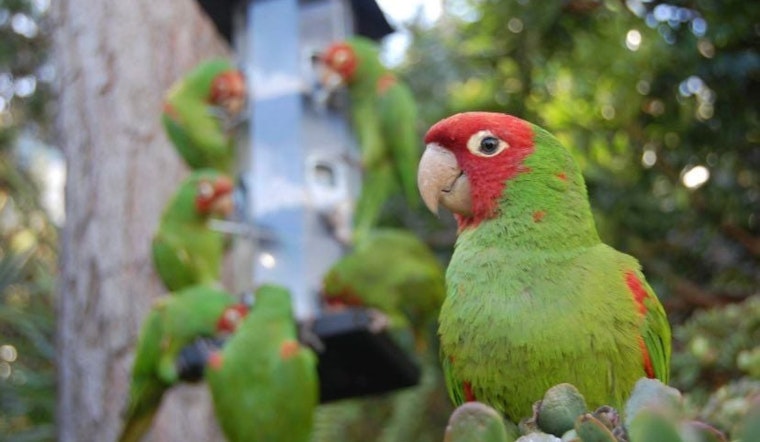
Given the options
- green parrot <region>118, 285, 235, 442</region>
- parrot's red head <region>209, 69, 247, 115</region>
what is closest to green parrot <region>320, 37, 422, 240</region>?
parrot's red head <region>209, 69, 247, 115</region>

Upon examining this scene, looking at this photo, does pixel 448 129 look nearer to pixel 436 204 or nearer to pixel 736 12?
pixel 436 204

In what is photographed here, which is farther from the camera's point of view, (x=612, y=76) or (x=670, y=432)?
(x=612, y=76)

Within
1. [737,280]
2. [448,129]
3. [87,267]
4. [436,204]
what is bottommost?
[87,267]

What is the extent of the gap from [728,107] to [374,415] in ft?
6.14

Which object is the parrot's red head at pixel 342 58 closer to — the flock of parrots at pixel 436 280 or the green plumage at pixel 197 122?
the flock of parrots at pixel 436 280

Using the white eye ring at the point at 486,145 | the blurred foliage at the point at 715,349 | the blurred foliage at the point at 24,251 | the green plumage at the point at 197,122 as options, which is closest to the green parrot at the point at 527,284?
the white eye ring at the point at 486,145

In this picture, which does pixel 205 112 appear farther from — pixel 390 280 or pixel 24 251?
pixel 24 251

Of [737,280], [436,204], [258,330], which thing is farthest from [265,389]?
[737,280]

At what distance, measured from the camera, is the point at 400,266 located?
2652mm

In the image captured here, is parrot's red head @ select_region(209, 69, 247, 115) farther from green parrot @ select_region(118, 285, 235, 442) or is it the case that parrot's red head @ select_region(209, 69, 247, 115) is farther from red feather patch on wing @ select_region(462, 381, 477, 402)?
red feather patch on wing @ select_region(462, 381, 477, 402)

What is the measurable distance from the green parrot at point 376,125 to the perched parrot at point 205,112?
306 millimetres

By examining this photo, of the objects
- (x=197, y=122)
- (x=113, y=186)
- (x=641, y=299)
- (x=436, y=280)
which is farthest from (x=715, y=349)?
(x=113, y=186)

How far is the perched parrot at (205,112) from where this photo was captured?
281 cm

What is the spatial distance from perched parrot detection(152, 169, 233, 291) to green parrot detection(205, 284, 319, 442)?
522 mm
